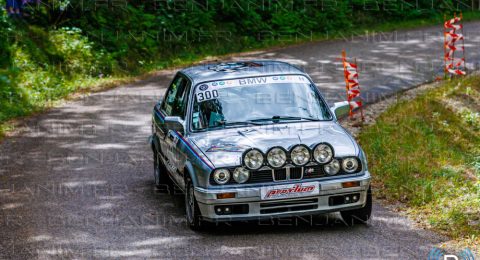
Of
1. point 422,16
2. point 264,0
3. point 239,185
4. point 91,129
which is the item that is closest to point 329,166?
point 239,185

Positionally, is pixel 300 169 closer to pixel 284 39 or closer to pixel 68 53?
pixel 68 53

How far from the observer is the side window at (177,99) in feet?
32.8

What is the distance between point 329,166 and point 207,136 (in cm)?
149

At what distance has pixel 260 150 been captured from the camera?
8273 mm

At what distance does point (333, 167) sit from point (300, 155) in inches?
15.1

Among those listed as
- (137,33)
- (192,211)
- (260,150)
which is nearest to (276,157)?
(260,150)

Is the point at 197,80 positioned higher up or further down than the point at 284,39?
higher up

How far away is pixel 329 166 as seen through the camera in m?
8.41

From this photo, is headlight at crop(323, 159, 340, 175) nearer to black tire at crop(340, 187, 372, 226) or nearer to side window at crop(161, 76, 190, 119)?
black tire at crop(340, 187, 372, 226)

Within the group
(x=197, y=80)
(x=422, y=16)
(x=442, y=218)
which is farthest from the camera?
(x=422, y=16)

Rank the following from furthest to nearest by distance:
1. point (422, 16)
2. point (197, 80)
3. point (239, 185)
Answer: point (422, 16) → point (197, 80) → point (239, 185)

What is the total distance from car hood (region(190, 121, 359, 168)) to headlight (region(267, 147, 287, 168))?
0.09m

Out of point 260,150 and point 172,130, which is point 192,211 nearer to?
Result: point 260,150

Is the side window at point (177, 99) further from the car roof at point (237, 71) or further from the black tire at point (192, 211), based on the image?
the black tire at point (192, 211)
